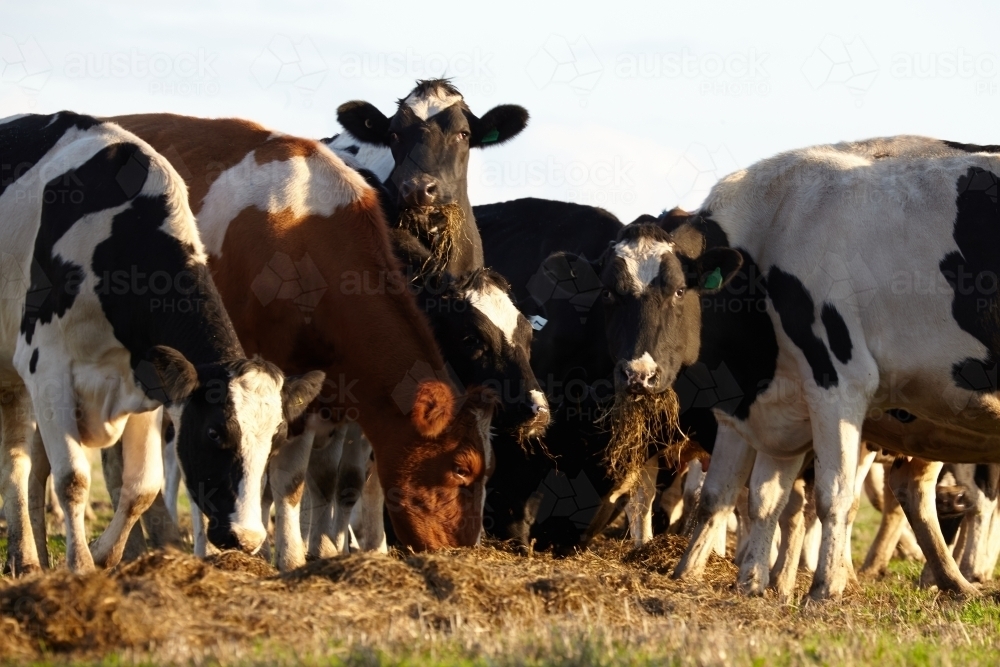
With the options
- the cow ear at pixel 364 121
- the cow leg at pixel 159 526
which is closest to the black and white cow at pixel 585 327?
the cow ear at pixel 364 121

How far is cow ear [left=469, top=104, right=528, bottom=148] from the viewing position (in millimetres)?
11133

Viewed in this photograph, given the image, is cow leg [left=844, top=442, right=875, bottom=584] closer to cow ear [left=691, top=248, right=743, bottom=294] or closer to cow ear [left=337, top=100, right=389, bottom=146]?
cow ear [left=691, top=248, right=743, bottom=294]

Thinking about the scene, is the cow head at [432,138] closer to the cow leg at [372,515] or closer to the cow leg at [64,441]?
the cow leg at [372,515]

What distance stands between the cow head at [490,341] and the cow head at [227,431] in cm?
214

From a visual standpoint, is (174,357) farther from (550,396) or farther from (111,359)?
(550,396)

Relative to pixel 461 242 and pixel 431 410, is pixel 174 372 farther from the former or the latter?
pixel 461 242

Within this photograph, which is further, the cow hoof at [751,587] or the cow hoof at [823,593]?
the cow hoof at [751,587]

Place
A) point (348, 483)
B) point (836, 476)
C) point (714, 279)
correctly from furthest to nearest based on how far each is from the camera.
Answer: point (348, 483)
point (714, 279)
point (836, 476)

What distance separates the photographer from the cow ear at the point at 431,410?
821 cm

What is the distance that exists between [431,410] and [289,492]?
1279 millimetres

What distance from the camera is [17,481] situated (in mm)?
9289

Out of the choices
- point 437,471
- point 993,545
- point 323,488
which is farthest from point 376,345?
point 993,545

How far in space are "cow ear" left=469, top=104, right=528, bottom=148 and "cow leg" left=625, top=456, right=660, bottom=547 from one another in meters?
3.10

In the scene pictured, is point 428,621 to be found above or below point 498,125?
below
